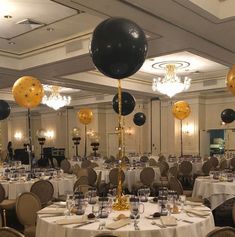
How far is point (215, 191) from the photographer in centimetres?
673

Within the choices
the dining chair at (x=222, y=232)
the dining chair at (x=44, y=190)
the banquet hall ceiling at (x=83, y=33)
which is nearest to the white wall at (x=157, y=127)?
the banquet hall ceiling at (x=83, y=33)

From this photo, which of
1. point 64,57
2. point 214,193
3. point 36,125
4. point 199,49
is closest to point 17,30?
point 64,57

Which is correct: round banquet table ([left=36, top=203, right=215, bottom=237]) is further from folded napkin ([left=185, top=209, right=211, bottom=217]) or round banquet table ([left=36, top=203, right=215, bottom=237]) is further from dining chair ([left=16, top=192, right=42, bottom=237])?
dining chair ([left=16, top=192, right=42, bottom=237])

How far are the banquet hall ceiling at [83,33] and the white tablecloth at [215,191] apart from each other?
2822mm

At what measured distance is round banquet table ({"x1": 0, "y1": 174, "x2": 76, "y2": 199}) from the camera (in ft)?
23.1

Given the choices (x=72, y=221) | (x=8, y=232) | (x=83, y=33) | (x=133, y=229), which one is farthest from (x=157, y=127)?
(x=8, y=232)

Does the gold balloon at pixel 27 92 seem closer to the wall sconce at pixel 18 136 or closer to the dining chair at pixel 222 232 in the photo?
the dining chair at pixel 222 232

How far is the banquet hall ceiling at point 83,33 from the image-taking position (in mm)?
5117

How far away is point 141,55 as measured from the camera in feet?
11.3

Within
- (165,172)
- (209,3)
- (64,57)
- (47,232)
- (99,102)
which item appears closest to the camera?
(47,232)

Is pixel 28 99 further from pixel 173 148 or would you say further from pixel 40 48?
pixel 173 148

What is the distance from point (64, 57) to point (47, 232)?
5.23 metres

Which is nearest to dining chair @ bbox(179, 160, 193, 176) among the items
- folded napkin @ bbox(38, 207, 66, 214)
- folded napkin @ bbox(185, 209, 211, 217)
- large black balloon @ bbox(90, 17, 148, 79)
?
folded napkin @ bbox(185, 209, 211, 217)

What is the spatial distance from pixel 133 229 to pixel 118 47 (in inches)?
68.6
